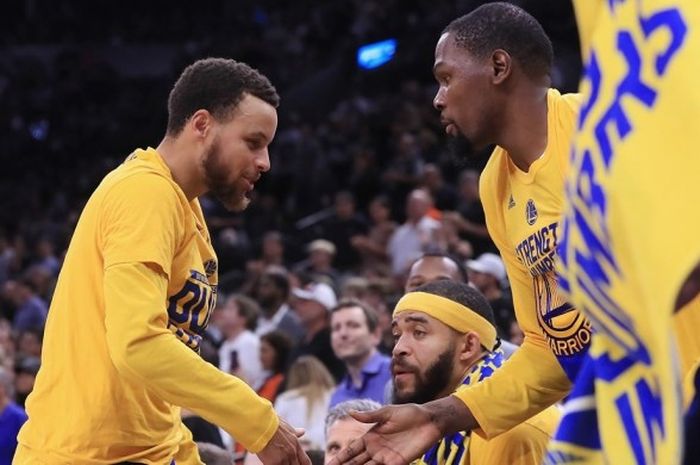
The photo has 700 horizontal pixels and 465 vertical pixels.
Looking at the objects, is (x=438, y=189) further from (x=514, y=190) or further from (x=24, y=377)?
(x=514, y=190)

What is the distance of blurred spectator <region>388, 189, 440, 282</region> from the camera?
34.6ft

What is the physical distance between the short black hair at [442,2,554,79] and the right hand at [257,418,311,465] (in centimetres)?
110

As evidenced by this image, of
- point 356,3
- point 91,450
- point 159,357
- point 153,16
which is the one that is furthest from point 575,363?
point 153,16

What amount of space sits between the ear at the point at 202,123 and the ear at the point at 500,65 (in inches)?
31.7

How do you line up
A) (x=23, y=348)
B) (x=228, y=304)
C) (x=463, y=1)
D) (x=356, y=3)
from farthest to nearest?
(x=356, y=3)
(x=463, y=1)
(x=23, y=348)
(x=228, y=304)

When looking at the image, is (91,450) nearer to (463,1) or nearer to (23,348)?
(23,348)

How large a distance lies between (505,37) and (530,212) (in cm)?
47

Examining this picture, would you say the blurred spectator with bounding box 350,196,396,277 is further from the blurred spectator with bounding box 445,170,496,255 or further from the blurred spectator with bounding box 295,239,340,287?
the blurred spectator with bounding box 445,170,496,255

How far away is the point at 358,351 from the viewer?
→ 23.3ft

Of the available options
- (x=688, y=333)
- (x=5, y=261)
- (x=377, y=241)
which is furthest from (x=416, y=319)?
(x=5, y=261)

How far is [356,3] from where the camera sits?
18578 mm

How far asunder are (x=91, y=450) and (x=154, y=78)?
58.2 feet

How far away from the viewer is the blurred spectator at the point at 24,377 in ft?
28.4

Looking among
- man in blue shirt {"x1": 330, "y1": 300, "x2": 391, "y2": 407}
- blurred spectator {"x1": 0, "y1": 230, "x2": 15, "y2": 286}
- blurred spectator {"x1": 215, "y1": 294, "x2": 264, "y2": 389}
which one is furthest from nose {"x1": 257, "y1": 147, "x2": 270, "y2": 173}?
blurred spectator {"x1": 0, "y1": 230, "x2": 15, "y2": 286}
